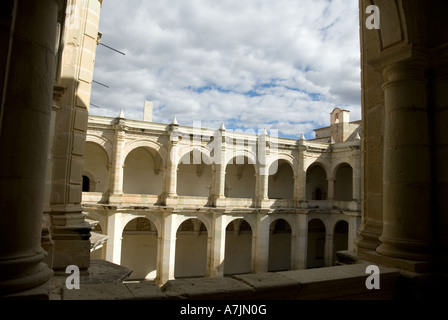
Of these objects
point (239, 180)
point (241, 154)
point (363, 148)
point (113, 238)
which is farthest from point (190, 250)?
point (363, 148)

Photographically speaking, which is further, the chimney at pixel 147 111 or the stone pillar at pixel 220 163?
the chimney at pixel 147 111

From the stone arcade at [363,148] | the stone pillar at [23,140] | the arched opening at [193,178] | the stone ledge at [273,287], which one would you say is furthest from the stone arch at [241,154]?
the stone pillar at [23,140]

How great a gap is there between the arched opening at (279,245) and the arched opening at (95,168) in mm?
12156

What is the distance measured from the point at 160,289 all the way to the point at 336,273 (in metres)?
1.71

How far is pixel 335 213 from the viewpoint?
22.1 metres

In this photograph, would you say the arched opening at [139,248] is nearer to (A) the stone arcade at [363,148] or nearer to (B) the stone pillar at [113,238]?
(B) the stone pillar at [113,238]

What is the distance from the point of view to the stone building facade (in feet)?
58.1

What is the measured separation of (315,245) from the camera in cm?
2567

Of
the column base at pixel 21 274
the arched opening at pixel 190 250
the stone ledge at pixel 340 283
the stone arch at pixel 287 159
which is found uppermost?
the stone arch at pixel 287 159

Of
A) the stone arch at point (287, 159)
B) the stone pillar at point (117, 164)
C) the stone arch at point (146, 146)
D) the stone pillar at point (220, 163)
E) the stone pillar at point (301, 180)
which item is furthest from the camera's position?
the stone pillar at point (301, 180)

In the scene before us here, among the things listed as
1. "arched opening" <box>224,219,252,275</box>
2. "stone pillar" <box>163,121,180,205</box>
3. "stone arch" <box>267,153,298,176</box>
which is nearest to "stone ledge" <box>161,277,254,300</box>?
"stone pillar" <box>163,121,180,205</box>

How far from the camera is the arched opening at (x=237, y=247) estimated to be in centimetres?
2367

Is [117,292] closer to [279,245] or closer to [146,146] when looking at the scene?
[146,146]

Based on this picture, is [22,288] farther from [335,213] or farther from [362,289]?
[335,213]
